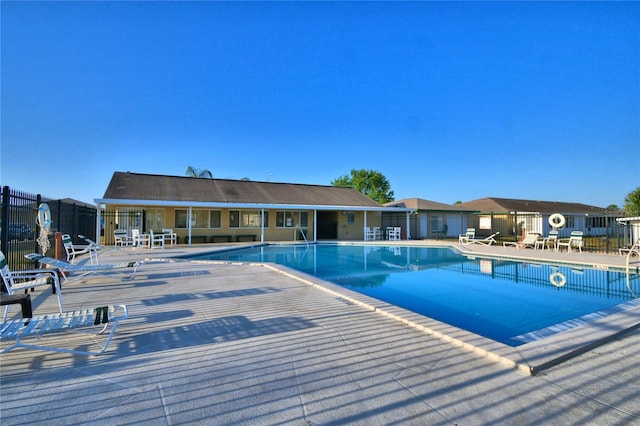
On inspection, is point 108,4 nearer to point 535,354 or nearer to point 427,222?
point 535,354

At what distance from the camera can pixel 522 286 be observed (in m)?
7.52

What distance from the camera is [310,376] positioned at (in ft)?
7.97

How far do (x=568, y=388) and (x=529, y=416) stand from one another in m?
0.59

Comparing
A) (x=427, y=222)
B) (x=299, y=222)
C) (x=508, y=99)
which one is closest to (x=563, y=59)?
(x=508, y=99)

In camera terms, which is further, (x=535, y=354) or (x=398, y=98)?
(x=398, y=98)

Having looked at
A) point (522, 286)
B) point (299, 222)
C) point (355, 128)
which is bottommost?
point (522, 286)

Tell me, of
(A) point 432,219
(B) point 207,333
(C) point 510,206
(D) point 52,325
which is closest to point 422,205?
(A) point 432,219

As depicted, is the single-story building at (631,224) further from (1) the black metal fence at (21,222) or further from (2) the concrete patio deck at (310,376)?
(1) the black metal fence at (21,222)

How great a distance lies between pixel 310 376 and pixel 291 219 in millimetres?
17527

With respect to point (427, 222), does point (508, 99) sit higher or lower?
higher

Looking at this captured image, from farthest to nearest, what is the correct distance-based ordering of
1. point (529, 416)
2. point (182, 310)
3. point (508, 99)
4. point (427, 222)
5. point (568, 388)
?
point (427, 222), point (508, 99), point (182, 310), point (568, 388), point (529, 416)

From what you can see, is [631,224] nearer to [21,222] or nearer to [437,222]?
[437,222]

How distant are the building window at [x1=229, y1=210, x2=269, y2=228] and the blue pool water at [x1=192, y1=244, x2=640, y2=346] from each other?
6007 millimetres

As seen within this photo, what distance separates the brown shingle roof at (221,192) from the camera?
1648 cm
